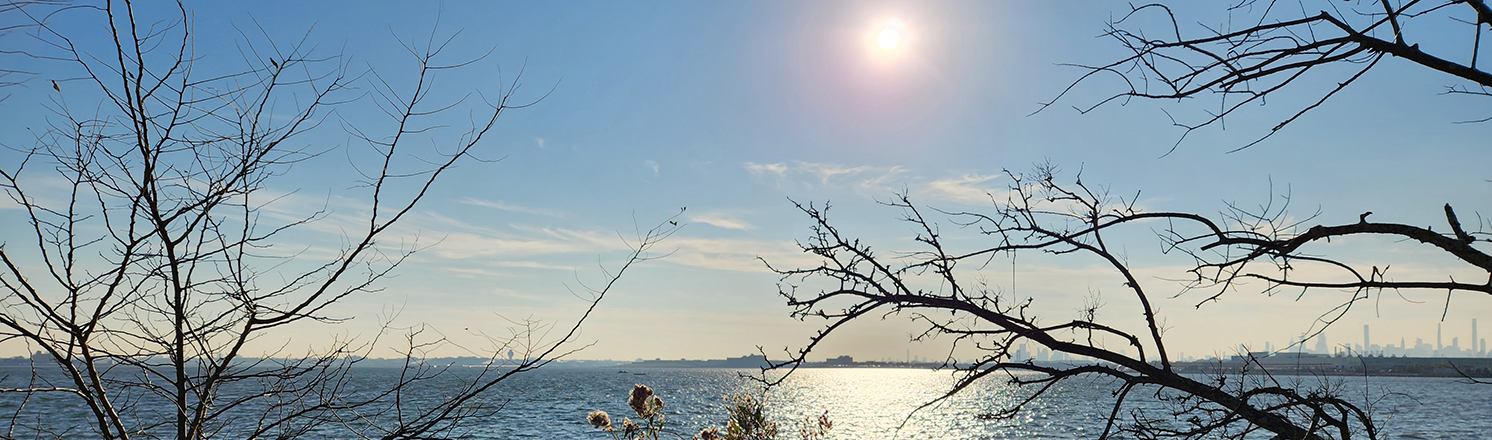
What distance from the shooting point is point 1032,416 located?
2623 inches

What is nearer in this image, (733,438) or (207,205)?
(207,205)

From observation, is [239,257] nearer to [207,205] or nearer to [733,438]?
[207,205]

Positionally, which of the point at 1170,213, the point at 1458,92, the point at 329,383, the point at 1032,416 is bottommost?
the point at 1032,416

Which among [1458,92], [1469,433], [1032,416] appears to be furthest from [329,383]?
[1032,416]

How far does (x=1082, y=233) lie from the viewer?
347 cm

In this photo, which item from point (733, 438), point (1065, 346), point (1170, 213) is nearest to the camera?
point (1170, 213)

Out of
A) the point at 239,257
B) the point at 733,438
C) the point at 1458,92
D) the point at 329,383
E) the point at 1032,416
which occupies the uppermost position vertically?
the point at 1458,92

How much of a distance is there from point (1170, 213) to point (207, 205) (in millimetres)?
3445

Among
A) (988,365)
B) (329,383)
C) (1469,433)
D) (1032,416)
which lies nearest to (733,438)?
(988,365)

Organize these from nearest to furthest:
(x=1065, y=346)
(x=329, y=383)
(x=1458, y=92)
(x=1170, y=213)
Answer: (x=1458, y=92) < (x=329, y=383) < (x=1170, y=213) < (x=1065, y=346)

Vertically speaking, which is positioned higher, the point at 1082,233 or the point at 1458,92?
the point at 1458,92

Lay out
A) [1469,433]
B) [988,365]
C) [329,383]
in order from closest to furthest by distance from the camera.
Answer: [329,383]
[988,365]
[1469,433]

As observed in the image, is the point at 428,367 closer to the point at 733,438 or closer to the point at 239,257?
the point at 239,257

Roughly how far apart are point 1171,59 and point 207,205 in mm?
3142
